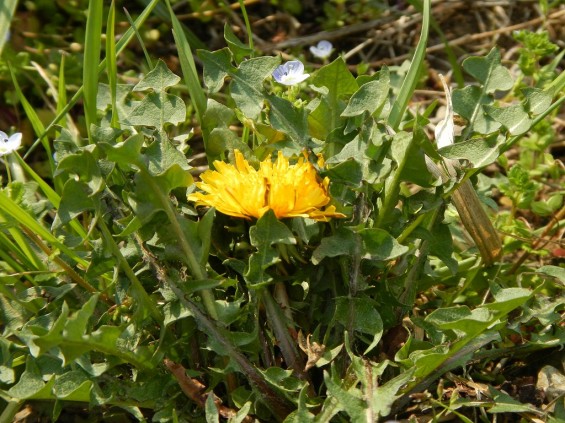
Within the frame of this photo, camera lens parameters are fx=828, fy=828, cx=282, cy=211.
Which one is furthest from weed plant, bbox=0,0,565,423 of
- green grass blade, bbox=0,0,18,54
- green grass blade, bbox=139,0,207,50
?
green grass blade, bbox=139,0,207,50

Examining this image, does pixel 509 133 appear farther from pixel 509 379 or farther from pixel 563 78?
pixel 509 379

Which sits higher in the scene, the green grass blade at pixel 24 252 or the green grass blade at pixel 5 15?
the green grass blade at pixel 5 15

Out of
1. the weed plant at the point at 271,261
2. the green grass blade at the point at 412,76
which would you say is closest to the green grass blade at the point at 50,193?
the weed plant at the point at 271,261

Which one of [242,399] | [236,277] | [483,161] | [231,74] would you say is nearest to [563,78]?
[483,161]

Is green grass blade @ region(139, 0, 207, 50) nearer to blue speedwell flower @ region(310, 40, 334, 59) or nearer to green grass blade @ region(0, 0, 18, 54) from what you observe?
blue speedwell flower @ region(310, 40, 334, 59)

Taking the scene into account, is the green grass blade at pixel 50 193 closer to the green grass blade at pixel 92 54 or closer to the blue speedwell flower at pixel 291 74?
the green grass blade at pixel 92 54

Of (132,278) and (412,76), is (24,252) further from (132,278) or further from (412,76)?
(412,76)

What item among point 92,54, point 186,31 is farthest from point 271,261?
point 186,31
